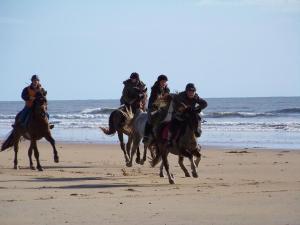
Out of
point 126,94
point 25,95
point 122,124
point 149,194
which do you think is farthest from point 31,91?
point 149,194

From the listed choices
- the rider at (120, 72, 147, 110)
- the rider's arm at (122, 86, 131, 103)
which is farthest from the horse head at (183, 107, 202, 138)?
the rider's arm at (122, 86, 131, 103)

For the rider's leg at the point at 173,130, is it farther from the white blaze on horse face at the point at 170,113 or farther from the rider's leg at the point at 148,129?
the rider's leg at the point at 148,129

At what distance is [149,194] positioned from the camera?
38.0 feet

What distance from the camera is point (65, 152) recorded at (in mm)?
23062

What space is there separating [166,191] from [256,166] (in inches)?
228

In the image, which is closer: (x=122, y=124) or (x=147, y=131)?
(x=147, y=131)

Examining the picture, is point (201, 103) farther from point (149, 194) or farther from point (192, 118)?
point (149, 194)

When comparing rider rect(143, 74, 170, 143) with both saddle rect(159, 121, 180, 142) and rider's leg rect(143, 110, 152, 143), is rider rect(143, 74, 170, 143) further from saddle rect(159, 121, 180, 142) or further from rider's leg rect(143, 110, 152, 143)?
saddle rect(159, 121, 180, 142)

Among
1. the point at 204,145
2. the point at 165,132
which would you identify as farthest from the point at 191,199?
the point at 204,145

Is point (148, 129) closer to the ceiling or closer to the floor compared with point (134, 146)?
closer to the ceiling

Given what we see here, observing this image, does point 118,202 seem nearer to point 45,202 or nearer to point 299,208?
point 45,202

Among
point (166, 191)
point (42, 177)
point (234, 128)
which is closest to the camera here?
point (166, 191)

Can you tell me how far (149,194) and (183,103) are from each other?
7.78 ft

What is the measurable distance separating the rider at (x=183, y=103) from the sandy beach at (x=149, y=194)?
1039 mm
